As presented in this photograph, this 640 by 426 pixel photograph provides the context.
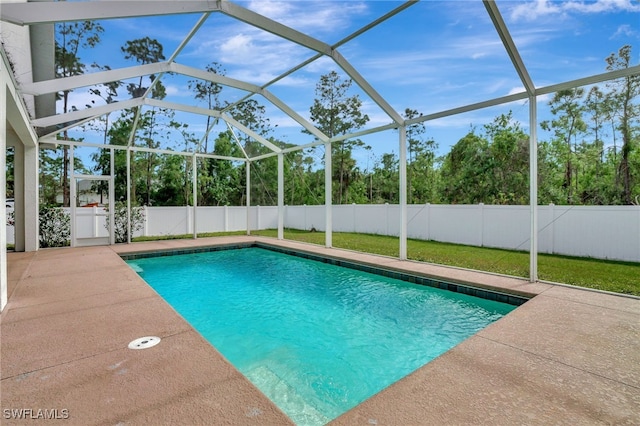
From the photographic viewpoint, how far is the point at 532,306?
3.77 metres

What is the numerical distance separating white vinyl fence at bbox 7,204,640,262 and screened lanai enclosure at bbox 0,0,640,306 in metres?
0.05

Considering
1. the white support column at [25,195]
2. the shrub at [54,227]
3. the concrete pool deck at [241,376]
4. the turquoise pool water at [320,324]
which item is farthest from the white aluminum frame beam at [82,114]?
the concrete pool deck at [241,376]

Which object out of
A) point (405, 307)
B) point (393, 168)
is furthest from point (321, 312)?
point (393, 168)

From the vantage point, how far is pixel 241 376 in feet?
7.00

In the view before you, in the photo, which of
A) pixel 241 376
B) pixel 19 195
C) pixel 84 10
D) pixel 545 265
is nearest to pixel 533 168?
pixel 545 265

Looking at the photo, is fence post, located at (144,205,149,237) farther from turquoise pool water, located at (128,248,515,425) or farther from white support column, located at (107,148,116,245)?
turquoise pool water, located at (128,248,515,425)

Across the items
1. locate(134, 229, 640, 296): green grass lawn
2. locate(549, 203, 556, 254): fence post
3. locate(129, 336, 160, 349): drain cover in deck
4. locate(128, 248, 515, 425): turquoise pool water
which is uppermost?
locate(549, 203, 556, 254): fence post

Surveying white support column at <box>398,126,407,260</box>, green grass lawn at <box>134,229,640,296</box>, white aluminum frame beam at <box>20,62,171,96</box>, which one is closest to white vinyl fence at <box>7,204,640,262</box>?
green grass lawn at <box>134,229,640,296</box>

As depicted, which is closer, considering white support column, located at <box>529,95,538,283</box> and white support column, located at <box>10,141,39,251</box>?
white support column, located at <box>529,95,538,283</box>

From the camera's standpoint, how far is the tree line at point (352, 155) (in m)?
8.09

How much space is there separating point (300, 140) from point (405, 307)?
7096mm

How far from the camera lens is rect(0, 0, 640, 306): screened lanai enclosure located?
4.49m

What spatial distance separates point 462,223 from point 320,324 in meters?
7.12

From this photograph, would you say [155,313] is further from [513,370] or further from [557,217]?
[557,217]
